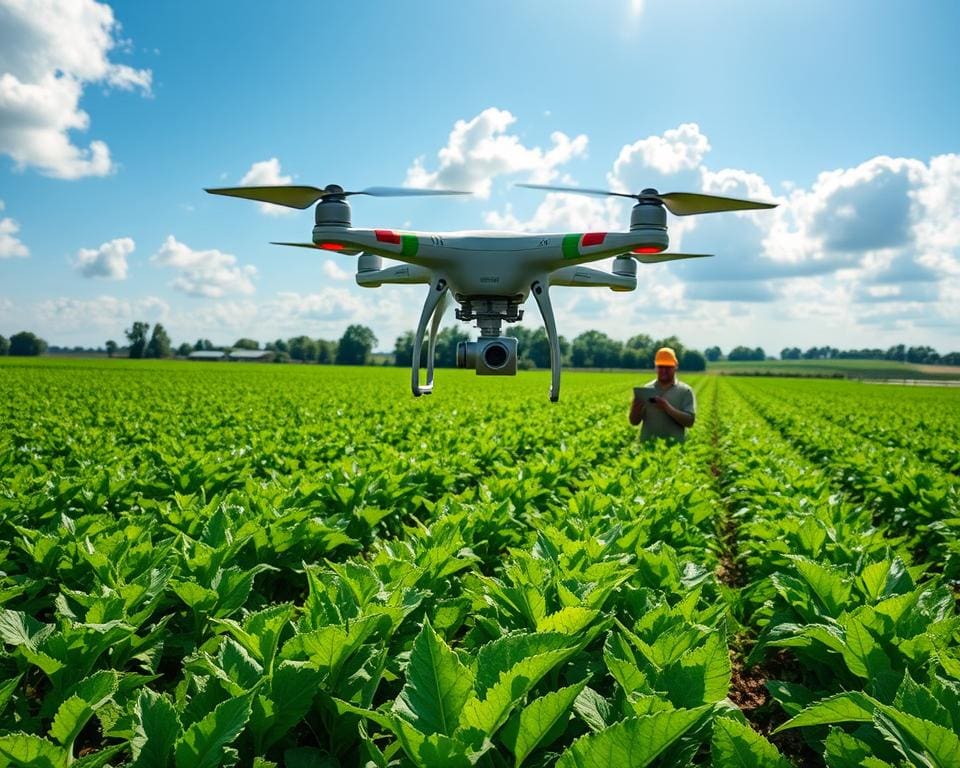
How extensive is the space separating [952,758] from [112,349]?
122m

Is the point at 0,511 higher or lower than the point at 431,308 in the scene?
lower

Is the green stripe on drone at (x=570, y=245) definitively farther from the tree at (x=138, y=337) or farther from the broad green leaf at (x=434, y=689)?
the tree at (x=138, y=337)

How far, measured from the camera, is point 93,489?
6328mm

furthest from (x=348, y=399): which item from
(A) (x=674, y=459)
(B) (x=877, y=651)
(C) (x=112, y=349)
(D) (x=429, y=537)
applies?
(C) (x=112, y=349)

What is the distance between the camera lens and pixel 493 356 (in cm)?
150

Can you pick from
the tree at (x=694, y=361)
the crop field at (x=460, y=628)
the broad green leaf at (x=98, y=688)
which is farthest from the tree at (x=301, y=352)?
the tree at (x=694, y=361)

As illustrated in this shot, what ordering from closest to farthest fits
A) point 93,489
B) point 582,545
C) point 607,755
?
point 607,755
point 582,545
point 93,489

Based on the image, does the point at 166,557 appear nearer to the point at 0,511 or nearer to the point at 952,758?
the point at 0,511

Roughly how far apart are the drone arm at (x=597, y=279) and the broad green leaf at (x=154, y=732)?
2.19m

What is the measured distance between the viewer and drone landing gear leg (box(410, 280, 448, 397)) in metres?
1.43

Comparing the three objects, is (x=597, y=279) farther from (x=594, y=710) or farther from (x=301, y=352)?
(x=301, y=352)

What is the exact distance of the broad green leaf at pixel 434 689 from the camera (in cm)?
219

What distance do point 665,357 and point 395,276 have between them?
807 centimetres

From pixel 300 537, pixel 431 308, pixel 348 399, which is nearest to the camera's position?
pixel 431 308
